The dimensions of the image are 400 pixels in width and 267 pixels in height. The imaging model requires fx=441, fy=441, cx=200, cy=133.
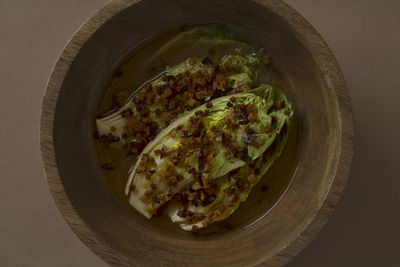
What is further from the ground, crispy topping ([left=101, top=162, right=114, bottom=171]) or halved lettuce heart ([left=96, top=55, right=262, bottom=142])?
halved lettuce heart ([left=96, top=55, right=262, bottom=142])

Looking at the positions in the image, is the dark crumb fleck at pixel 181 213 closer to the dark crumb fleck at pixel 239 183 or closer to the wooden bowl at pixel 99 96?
the wooden bowl at pixel 99 96

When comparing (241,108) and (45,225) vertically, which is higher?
(241,108)

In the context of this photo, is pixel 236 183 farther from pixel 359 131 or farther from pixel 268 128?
pixel 359 131

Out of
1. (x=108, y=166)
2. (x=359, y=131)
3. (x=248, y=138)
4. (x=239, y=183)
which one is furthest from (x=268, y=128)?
(x=108, y=166)

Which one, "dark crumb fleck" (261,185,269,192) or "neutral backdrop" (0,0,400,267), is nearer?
"dark crumb fleck" (261,185,269,192)

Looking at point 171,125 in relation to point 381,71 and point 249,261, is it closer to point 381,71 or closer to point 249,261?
point 249,261

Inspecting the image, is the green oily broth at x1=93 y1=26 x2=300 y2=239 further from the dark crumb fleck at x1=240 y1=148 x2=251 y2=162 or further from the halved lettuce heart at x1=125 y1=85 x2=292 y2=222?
the dark crumb fleck at x1=240 y1=148 x2=251 y2=162

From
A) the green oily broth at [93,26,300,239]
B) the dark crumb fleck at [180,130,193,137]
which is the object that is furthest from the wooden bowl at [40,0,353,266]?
the dark crumb fleck at [180,130,193,137]

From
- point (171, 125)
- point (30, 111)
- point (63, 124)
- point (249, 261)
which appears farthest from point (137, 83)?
point (249, 261)
